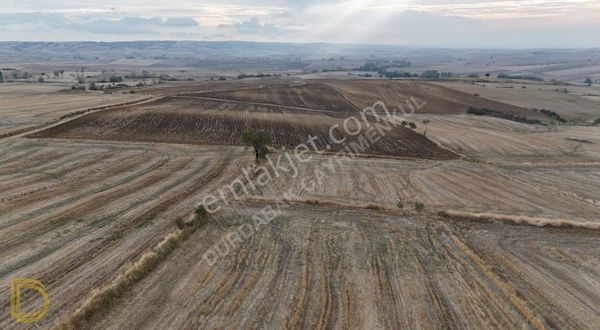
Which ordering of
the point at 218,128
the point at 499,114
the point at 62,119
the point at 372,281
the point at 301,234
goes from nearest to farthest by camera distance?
the point at 372,281, the point at 301,234, the point at 62,119, the point at 218,128, the point at 499,114

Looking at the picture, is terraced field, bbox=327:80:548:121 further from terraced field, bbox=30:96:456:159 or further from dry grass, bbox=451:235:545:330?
dry grass, bbox=451:235:545:330

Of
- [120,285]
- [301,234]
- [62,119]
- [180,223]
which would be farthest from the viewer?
[62,119]

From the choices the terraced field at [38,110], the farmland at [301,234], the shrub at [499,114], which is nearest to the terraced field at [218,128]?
the farmland at [301,234]

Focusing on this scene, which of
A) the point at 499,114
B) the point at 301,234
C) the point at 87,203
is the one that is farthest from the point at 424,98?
the point at 87,203

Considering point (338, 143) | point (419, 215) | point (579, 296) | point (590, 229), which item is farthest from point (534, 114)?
point (579, 296)

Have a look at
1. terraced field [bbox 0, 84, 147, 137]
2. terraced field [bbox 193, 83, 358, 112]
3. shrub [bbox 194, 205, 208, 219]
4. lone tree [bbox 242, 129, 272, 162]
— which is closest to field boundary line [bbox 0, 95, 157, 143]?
terraced field [bbox 0, 84, 147, 137]

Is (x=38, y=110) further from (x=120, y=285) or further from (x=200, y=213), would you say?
(x=120, y=285)

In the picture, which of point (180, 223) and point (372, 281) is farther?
point (180, 223)

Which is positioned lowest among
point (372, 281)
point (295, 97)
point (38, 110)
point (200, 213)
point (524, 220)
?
point (372, 281)

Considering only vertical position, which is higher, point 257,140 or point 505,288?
point 257,140
